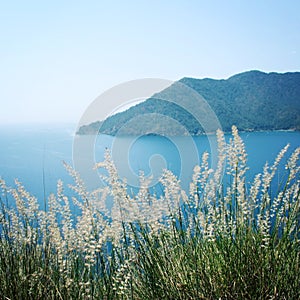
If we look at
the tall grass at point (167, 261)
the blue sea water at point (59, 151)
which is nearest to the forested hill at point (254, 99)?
the blue sea water at point (59, 151)

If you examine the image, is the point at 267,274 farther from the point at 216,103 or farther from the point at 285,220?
the point at 216,103

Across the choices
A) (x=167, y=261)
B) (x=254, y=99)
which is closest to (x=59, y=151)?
(x=254, y=99)

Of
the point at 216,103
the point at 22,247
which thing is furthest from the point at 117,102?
the point at 216,103

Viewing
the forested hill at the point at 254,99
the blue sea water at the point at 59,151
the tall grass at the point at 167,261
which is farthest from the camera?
the forested hill at the point at 254,99

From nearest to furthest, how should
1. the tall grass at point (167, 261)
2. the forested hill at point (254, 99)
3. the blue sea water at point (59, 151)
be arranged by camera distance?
1. the tall grass at point (167, 261)
2. the blue sea water at point (59, 151)
3. the forested hill at point (254, 99)

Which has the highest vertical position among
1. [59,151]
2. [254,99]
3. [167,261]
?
[254,99]

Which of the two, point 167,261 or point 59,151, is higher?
point 167,261

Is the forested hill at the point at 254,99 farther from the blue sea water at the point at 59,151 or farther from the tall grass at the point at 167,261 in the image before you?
the tall grass at the point at 167,261

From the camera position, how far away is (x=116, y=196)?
84.4 inches

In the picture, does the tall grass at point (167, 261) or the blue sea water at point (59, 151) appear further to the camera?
the blue sea water at point (59, 151)

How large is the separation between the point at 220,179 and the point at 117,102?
236 centimetres

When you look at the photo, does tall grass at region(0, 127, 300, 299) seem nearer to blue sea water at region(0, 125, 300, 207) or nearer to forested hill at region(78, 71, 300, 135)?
blue sea water at region(0, 125, 300, 207)

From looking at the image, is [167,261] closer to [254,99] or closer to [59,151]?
[59,151]

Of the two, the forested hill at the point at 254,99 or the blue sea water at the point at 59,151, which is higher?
the forested hill at the point at 254,99
